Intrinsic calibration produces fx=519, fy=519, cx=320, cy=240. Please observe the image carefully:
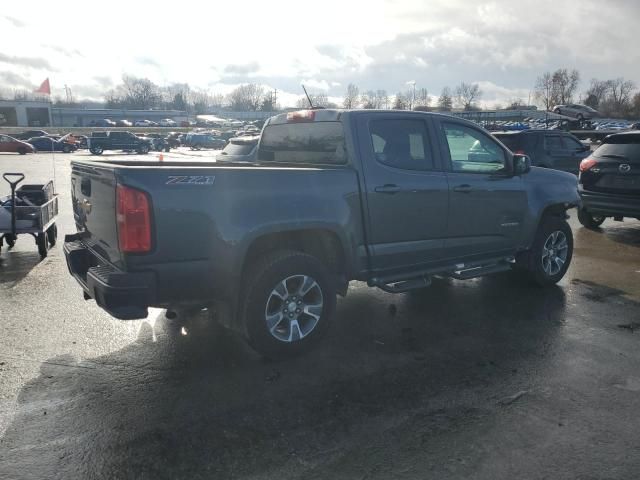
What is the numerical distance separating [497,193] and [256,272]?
301 cm

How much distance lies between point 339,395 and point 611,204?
7.49 metres

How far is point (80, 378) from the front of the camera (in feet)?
12.7

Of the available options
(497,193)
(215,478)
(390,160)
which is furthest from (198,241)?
(497,193)

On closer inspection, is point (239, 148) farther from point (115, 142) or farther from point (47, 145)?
point (47, 145)

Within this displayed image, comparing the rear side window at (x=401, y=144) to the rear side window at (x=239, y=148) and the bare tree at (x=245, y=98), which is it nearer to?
the rear side window at (x=239, y=148)

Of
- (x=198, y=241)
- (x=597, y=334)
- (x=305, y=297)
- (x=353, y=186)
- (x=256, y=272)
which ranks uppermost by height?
(x=353, y=186)

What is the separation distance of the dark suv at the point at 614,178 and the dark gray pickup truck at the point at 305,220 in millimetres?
3498

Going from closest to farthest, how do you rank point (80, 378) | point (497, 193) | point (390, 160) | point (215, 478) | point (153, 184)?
point (215, 478) → point (153, 184) → point (80, 378) → point (390, 160) → point (497, 193)

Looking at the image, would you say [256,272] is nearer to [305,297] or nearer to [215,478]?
[305,297]

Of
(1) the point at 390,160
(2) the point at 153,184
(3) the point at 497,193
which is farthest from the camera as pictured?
(3) the point at 497,193

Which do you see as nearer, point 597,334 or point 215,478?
point 215,478

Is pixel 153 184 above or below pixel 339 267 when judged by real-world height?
above

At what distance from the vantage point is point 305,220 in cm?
418

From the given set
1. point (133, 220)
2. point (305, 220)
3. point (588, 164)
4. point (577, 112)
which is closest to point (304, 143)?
point (305, 220)
